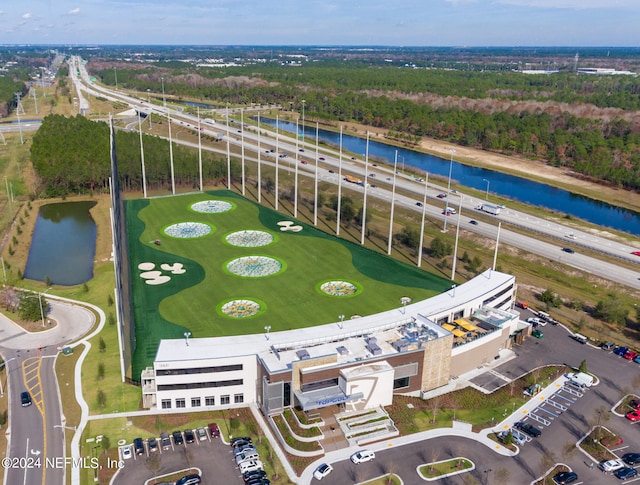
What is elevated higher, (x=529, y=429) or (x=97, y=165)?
(x=97, y=165)

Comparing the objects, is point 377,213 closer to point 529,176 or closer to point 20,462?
point 529,176

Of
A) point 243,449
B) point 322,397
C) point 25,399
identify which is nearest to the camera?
point 243,449

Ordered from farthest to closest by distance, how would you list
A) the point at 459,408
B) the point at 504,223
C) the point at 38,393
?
1. the point at 504,223
2. the point at 459,408
3. the point at 38,393

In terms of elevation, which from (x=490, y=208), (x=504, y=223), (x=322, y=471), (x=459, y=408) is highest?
(x=490, y=208)

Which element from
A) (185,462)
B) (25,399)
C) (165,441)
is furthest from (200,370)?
(25,399)

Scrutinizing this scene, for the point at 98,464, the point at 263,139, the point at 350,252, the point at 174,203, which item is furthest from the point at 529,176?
the point at 98,464

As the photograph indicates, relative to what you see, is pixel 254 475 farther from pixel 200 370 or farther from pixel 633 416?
pixel 633 416
